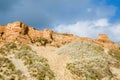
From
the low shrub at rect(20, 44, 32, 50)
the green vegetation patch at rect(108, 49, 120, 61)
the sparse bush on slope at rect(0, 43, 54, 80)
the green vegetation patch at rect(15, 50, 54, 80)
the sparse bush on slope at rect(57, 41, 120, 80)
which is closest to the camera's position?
the sparse bush on slope at rect(0, 43, 54, 80)

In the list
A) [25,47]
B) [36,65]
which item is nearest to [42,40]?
[25,47]

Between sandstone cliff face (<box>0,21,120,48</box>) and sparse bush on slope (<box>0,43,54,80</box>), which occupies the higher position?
sandstone cliff face (<box>0,21,120,48</box>)

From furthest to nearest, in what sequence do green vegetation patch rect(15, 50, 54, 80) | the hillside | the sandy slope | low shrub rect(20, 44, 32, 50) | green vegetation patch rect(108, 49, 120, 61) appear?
green vegetation patch rect(108, 49, 120, 61) < low shrub rect(20, 44, 32, 50) < the sandy slope < the hillside < green vegetation patch rect(15, 50, 54, 80)

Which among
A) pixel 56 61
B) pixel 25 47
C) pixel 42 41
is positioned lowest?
pixel 56 61

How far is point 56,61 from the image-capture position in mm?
39938

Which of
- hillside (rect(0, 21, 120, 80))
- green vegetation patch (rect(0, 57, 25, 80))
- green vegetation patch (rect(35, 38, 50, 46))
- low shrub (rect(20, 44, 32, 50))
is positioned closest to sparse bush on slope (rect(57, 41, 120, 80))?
hillside (rect(0, 21, 120, 80))

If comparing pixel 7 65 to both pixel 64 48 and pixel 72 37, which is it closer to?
pixel 64 48

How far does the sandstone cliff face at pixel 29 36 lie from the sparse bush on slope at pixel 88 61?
4666 mm

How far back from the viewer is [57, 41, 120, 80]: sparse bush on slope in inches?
1500

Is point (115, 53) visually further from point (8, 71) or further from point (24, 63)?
point (8, 71)

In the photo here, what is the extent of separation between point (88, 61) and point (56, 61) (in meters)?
4.67

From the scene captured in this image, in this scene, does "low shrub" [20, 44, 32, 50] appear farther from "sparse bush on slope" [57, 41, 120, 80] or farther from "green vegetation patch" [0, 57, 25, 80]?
"green vegetation patch" [0, 57, 25, 80]

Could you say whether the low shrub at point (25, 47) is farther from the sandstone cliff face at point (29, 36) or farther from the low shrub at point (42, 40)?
the low shrub at point (42, 40)

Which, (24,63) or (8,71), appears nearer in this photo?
(8,71)
